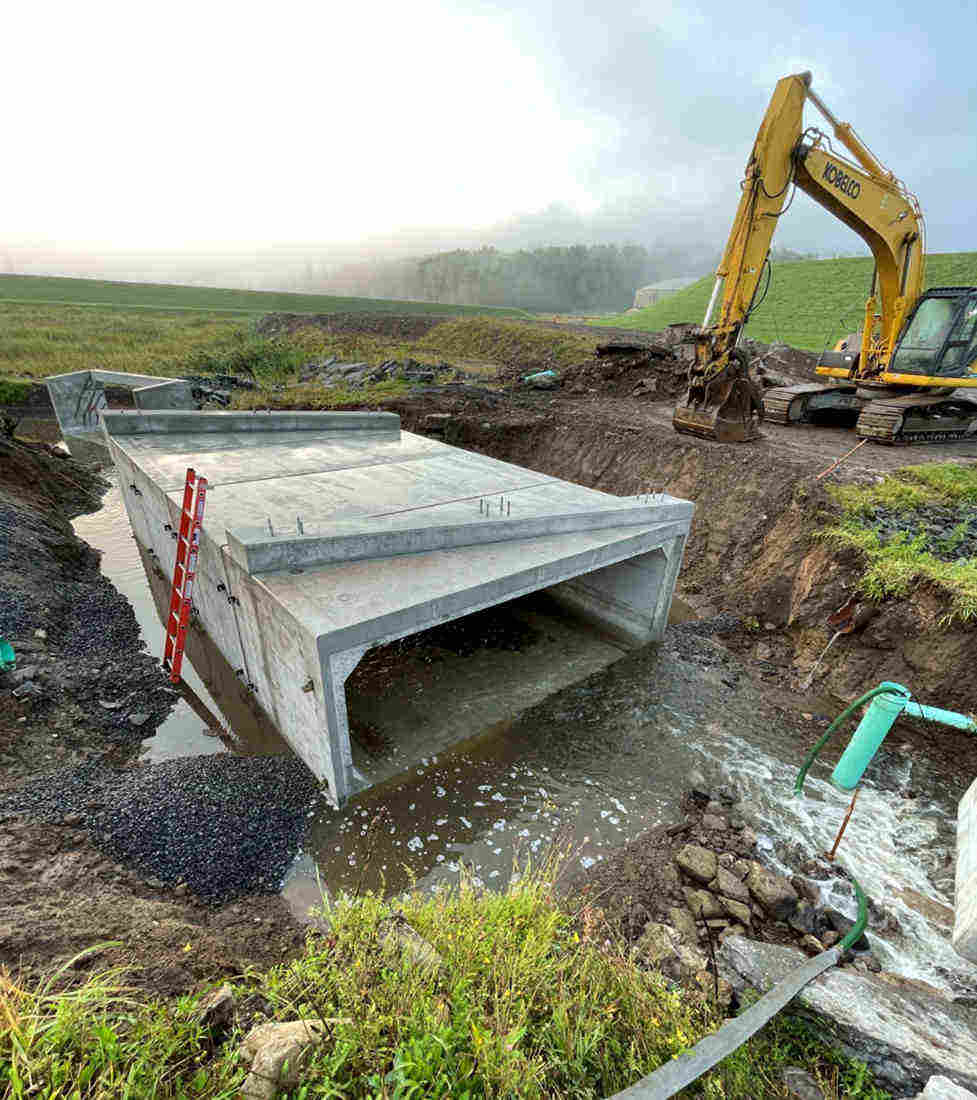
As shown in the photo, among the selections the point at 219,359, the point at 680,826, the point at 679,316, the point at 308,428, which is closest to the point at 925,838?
the point at 680,826

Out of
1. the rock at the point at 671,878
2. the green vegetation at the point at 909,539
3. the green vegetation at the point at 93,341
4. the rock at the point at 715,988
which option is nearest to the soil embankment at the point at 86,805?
the rock at the point at 715,988

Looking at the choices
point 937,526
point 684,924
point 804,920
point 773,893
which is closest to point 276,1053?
point 684,924

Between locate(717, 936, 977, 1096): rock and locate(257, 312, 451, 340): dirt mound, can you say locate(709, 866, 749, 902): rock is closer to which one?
locate(717, 936, 977, 1096): rock

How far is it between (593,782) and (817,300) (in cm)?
4453

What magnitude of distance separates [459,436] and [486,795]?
40.9 feet

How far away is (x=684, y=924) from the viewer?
452 cm

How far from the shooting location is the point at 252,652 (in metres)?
6.61

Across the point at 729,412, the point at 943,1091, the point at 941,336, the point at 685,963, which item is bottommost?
the point at 685,963

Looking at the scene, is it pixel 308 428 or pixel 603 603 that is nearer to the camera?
pixel 603 603

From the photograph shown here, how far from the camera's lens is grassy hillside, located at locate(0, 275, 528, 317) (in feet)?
212

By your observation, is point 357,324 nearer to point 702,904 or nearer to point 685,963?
point 702,904

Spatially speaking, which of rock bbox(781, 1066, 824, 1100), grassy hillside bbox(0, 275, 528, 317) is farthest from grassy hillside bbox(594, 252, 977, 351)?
rock bbox(781, 1066, 824, 1100)

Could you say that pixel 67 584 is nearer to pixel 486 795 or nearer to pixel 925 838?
pixel 486 795

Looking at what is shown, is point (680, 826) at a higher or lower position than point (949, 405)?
lower
